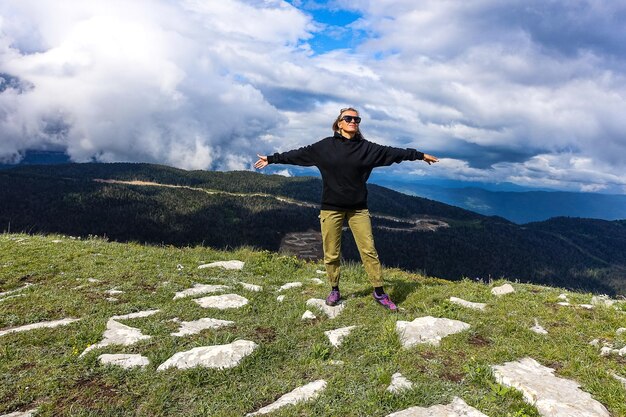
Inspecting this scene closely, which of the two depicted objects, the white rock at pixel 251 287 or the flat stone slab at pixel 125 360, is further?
the white rock at pixel 251 287

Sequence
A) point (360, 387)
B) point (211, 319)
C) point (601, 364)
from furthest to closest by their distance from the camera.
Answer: point (211, 319) → point (601, 364) → point (360, 387)

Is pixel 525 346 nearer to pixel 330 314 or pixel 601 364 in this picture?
pixel 601 364

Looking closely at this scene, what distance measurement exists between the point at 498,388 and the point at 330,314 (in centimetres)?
403

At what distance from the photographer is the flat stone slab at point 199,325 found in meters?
7.44

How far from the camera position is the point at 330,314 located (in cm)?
845

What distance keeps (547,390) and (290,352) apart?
3.93m

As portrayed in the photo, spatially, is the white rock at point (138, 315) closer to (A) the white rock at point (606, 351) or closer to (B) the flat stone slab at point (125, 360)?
(B) the flat stone slab at point (125, 360)

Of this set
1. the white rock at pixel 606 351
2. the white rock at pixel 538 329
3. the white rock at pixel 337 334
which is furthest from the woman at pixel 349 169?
the white rock at pixel 606 351

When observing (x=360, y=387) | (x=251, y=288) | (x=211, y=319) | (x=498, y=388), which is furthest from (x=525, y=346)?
(x=251, y=288)

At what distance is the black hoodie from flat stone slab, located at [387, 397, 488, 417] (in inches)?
173

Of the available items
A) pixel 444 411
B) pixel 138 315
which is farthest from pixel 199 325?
pixel 444 411

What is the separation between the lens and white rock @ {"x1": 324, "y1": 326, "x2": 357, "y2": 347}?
6.88 meters

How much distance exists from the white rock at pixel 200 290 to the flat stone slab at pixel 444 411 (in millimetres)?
6706

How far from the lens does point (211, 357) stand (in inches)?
247
